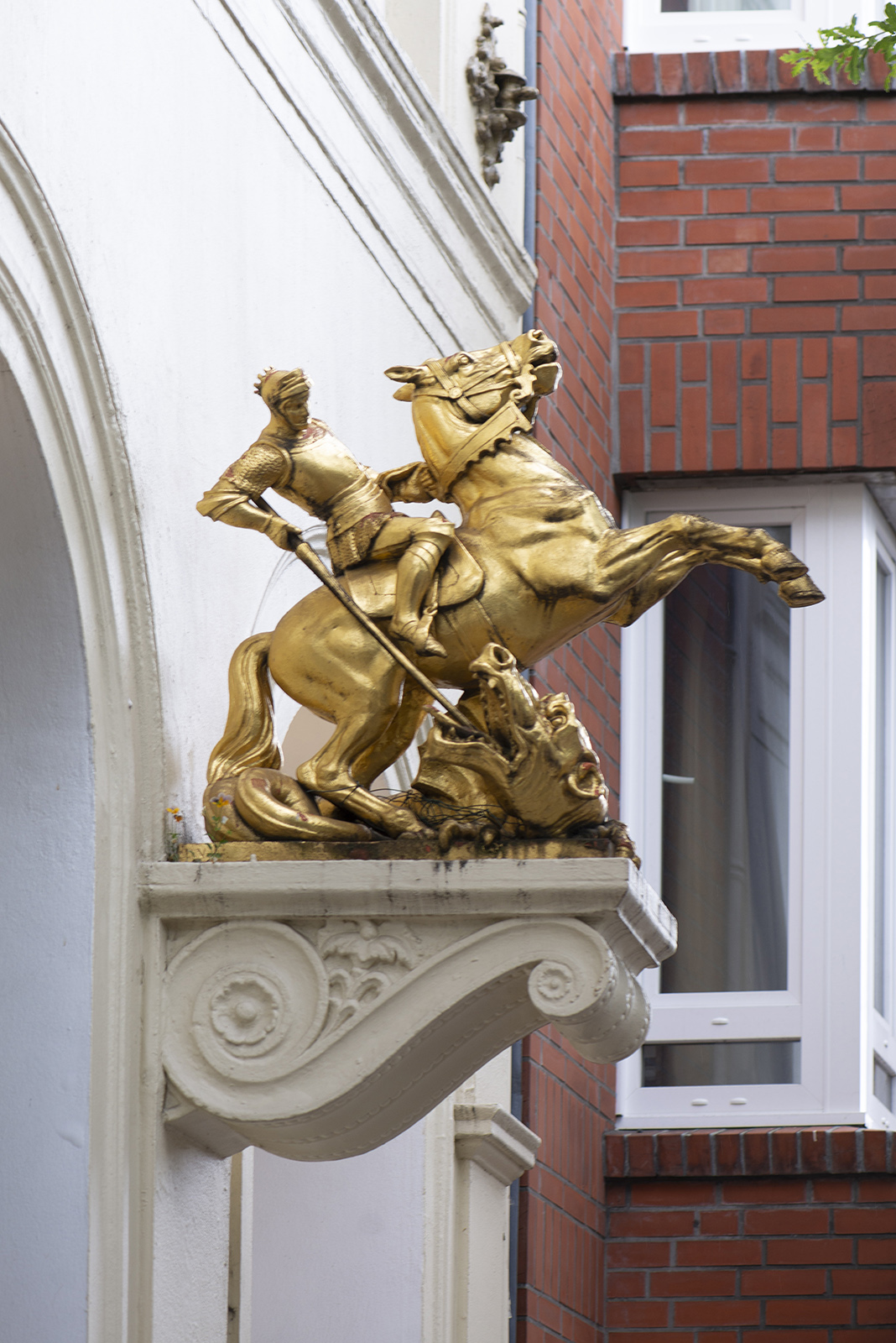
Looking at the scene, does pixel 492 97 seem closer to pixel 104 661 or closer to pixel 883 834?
pixel 883 834

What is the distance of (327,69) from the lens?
4000 millimetres

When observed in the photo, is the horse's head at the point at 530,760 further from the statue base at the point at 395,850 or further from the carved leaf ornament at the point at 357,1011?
the carved leaf ornament at the point at 357,1011

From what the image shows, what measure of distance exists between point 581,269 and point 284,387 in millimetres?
3410

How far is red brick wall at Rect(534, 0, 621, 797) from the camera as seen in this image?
18.9 ft

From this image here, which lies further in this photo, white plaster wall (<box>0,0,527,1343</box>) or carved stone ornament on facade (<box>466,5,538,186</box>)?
carved stone ornament on facade (<box>466,5,538,186</box>)

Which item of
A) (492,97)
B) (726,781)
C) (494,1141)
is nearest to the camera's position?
(494,1141)

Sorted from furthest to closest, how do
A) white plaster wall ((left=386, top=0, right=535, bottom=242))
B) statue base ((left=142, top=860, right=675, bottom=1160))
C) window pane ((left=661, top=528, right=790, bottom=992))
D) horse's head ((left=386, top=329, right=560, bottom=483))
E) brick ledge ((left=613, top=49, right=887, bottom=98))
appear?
brick ledge ((left=613, top=49, right=887, bottom=98))
window pane ((left=661, top=528, right=790, bottom=992))
white plaster wall ((left=386, top=0, right=535, bottom=242))
horse's head ((left=386, top=329, right=560, bottom=483))
statue base ((left=142, top=860, right=675, bottom=1160))

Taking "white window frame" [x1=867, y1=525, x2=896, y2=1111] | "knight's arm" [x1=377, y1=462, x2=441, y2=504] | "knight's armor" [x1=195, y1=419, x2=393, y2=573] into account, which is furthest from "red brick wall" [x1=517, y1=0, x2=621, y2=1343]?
"knight's armor" [x1=195, y1=419, x2=393, y2=573]

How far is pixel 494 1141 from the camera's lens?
15.0ft

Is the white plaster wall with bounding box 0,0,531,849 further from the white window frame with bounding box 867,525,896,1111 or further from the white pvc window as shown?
the white pvc window

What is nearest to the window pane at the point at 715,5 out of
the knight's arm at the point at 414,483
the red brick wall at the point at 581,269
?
the red brick wall at the point at 581,269

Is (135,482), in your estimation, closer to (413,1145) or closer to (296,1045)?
(296,1045)

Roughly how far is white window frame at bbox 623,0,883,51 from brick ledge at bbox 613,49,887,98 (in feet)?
0.74

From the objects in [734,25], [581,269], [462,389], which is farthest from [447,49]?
[462,389]
